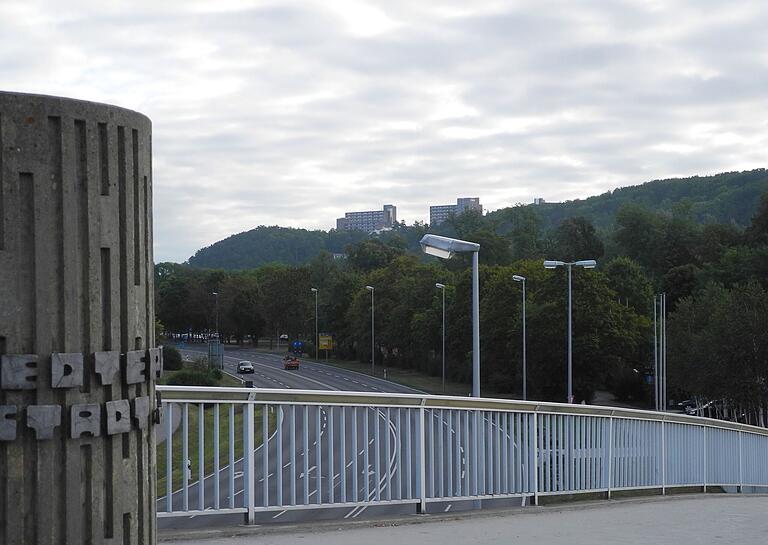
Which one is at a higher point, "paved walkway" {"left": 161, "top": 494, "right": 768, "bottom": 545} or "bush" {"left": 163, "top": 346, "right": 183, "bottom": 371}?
"paved walkway" {"left": 161, "top": 494, "right": 768, "bottom": 545}

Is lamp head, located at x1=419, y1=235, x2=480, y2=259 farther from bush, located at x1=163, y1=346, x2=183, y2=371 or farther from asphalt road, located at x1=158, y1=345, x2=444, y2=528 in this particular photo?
bush, located at x1=163, y1=346, x2=183, y2=371

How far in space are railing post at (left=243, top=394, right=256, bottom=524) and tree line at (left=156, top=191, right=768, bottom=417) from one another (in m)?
43.4

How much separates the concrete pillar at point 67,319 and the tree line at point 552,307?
4683 centimetres

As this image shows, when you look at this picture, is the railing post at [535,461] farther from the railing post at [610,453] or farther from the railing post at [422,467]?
the railing post at [422,467]

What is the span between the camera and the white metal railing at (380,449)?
717 cm

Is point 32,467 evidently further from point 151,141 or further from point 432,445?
point 432,445

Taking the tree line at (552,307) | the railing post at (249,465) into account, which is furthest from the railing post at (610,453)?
the tree line at (552,307)

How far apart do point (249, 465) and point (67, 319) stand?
397 centimetres

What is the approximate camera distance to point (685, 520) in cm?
927

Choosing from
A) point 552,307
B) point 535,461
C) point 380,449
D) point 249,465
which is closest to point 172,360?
point 552,307

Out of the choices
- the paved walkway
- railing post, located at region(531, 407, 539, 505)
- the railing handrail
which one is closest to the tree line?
the railing handrail

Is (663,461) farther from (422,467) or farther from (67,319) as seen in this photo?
(67,319)

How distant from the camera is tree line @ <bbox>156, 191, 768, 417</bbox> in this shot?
165ft

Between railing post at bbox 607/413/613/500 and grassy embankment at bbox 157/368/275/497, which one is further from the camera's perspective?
railing post at bbox 607/413/613/500
